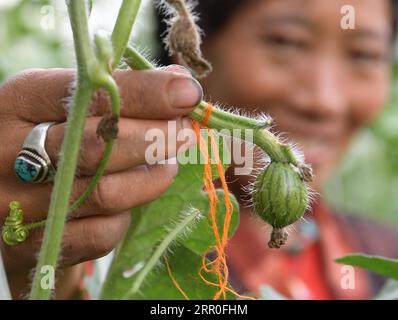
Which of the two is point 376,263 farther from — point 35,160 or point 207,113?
point 35,160

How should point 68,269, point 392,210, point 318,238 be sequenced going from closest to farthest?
point 68,269
point 318,238
point 392,210

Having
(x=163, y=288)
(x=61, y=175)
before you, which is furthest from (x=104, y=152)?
(x=163, y=288)

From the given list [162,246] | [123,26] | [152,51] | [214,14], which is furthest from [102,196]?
[152,51]

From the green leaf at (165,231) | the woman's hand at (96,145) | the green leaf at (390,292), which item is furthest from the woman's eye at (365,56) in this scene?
the woman's hand at (96,145)

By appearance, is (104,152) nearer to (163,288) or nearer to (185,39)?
(185,39)

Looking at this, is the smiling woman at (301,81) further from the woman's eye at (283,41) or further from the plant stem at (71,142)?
the plant stem at (71,142)

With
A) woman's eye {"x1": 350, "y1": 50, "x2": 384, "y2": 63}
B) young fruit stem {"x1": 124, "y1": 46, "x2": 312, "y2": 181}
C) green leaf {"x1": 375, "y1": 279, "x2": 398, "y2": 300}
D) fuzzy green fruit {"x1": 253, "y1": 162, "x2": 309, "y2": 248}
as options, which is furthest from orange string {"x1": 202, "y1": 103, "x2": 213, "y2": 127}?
woman's eye {"x1": 350, "y1": 50, "x2": 384, "y2": 63}
